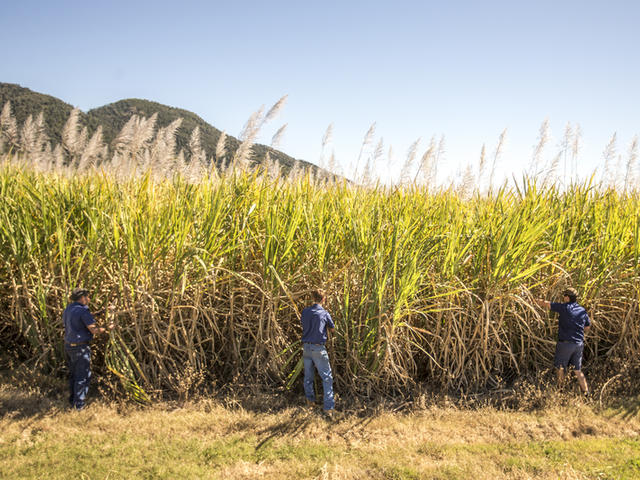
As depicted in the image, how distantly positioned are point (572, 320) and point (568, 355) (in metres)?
0.47

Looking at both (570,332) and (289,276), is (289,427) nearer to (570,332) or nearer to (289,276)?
(289,276)

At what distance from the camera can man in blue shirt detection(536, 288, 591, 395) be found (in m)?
4.67

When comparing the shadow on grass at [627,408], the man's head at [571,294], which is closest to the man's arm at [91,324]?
the man's head at [571,294]

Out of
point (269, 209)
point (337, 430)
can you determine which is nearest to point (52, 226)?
point (269, 209)

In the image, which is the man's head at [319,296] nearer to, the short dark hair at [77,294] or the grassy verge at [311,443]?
the grassy verge at [311,443]

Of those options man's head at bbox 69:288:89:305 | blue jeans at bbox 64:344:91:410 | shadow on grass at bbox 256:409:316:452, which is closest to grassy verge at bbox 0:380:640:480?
shadow on grass at bbox 256:409:316:452

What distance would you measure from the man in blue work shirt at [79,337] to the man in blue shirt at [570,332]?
515 centimetres

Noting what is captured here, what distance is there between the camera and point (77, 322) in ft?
13.8

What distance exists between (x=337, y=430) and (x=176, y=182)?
378cm

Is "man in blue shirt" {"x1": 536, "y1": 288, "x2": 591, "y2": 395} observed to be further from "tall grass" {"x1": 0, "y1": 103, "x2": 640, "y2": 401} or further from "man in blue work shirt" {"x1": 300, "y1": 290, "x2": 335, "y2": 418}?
"man in blue work shirt" {"x1": 300, "y1": 290, "x2": 335, "y2": 418}

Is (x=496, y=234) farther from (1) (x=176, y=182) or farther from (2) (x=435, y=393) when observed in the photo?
(1) (x=176, y=182)

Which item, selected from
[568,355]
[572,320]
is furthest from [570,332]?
[568,355]

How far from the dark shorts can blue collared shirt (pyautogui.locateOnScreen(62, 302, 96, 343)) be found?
17.7ft

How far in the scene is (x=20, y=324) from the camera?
475 cm
